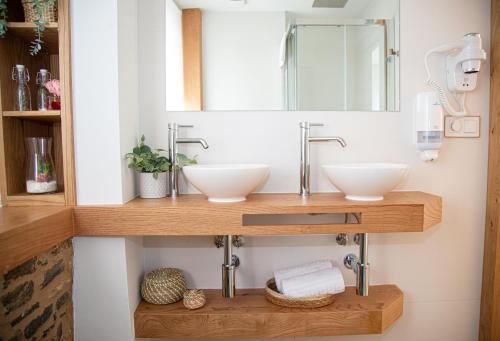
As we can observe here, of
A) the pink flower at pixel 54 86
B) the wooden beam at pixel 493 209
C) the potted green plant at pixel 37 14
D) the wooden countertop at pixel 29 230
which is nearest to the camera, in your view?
the wooden countertop at pixel 29 230

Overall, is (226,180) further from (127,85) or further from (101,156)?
(127,85)

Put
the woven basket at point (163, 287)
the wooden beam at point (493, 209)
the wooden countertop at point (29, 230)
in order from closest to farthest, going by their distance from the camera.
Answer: the wooden countertop at point (29, 230) → the woven basket at point (163, 287) → the wooden beam at point (493, 209)

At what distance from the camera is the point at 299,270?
1.44 meters

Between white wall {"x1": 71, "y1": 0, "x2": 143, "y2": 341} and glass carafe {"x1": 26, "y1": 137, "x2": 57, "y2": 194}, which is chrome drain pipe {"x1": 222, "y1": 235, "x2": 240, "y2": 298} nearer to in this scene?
white wall {"x1": 71, "y1": 0, "x2": 143, "y2": 341}

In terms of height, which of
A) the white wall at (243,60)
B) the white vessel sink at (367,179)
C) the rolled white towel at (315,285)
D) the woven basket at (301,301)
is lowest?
the woven basket at (301,301)

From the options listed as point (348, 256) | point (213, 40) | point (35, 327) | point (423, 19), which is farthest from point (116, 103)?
point (423, 19)

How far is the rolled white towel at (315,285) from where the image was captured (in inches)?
52.4

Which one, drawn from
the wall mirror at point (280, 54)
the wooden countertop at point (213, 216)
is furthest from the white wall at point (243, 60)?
the wooden countertop at point (213, 216)

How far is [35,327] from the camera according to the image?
0.99m

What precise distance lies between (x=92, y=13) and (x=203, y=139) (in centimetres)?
67

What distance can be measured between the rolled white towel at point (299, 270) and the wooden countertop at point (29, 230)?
898 millimetres

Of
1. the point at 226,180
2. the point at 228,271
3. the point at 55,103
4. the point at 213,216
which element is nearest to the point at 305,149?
the point at 226,180

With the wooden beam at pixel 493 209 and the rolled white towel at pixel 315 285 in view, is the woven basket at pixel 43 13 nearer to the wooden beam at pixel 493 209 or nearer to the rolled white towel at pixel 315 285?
the rolled white towel at pixel 315 285

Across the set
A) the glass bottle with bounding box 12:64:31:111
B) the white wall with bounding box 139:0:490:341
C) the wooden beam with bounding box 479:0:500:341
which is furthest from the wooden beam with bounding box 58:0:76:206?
the wooden beam with bounding box 479:0:500:341
